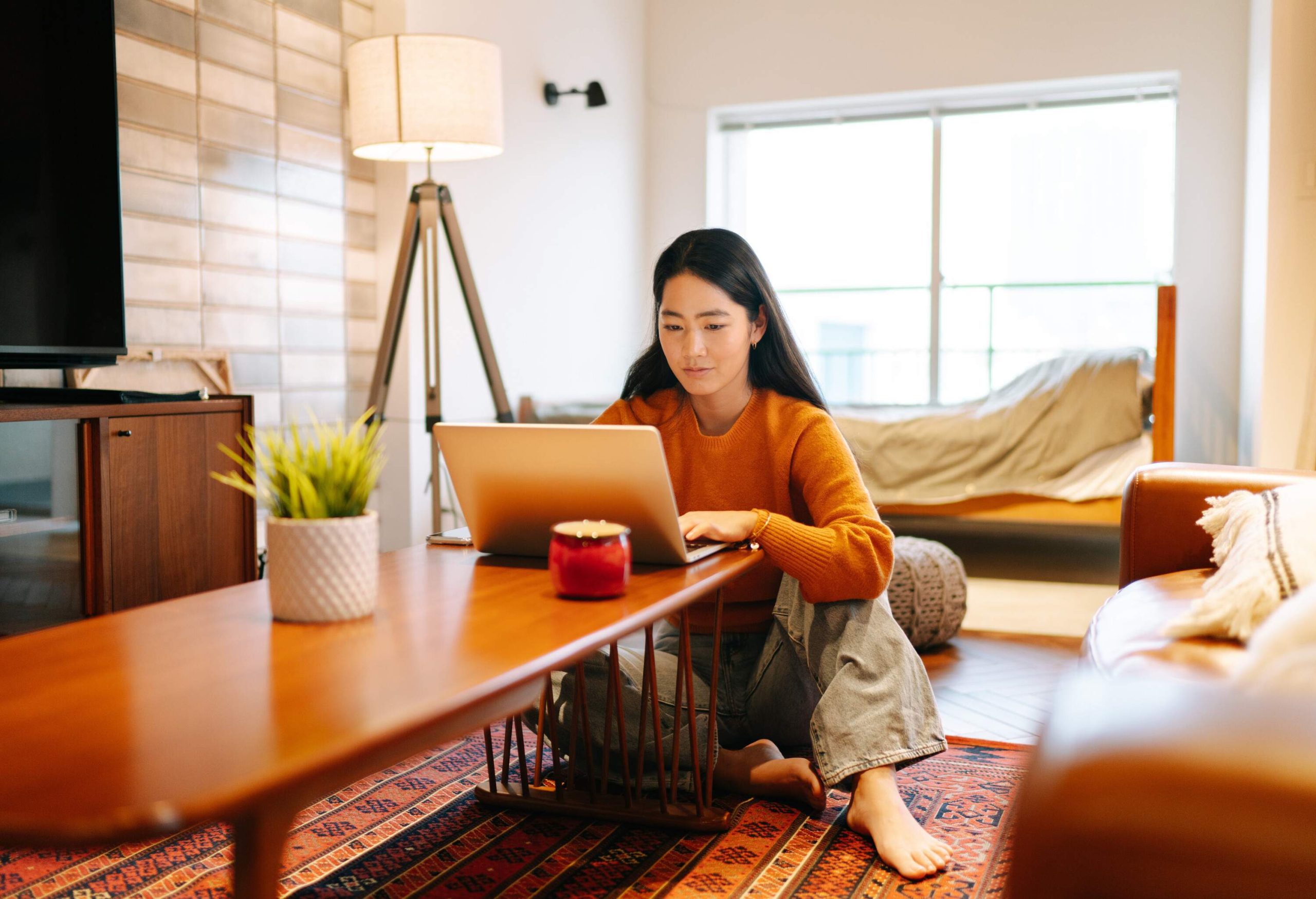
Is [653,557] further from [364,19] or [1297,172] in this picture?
[1297,172]

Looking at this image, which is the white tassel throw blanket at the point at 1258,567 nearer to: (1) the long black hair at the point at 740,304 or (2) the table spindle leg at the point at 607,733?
(1) the long black hair at the point at 740,304

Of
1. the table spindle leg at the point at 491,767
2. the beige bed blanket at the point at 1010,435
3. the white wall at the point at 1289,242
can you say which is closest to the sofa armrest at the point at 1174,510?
the table spindle leg at the point at 491,767

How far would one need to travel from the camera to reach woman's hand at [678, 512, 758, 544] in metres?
1.42

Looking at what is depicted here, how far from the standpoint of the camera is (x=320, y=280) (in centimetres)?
332

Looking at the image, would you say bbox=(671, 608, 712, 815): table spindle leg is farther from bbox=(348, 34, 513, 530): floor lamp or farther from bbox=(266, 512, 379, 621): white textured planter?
bbox=(348, 34, 513, 530): floor lamp

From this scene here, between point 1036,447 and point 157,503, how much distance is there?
9.16ft

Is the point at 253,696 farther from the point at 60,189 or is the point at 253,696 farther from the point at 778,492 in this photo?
the point at 60,189

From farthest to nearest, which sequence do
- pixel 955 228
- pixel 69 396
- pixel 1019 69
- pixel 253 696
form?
1. pixel 955 228
2. pixel 1019 69
3. pixel 69 396
4. pixel 253 696

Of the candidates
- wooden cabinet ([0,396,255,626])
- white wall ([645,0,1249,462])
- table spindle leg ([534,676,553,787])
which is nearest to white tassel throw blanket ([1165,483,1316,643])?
table spindle leg ([534,676,553,787])

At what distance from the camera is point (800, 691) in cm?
173

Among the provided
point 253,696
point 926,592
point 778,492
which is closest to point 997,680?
point 926,592

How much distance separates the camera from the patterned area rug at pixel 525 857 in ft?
4.64

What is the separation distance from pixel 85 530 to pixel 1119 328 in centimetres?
458

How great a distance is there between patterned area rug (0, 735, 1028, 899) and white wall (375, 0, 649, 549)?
2025mm
